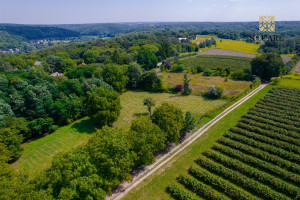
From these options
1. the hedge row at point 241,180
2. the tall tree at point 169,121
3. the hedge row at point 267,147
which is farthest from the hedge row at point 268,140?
the tall tree at point 169,121

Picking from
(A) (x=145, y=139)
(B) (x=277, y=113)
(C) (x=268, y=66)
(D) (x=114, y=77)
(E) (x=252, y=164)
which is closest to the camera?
(A) (x=145, y=139)

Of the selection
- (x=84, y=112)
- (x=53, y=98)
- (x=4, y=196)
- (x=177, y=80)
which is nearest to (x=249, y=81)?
(x=177, y=80)

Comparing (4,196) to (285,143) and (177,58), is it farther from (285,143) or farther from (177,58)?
(177,58)

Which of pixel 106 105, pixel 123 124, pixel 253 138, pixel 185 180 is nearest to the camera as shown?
pixel 185 180

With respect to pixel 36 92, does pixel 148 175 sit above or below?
below

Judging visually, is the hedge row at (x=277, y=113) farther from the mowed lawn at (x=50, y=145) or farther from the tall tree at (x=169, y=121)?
the mowed lawn at (x=50, y=145)

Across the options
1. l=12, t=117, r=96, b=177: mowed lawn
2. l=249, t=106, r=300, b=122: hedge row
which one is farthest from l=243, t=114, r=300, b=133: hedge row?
l=12, t=117, r=96, b=177: mowed lawn

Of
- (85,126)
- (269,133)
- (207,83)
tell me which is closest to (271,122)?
(269,133)

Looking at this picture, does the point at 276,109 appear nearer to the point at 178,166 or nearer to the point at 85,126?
the point at 178,166
